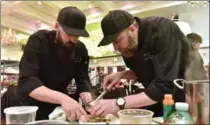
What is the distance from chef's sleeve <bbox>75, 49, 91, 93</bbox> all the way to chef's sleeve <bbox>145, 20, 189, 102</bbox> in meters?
0.57

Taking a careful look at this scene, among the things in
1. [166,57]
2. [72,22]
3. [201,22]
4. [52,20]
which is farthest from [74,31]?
[52,20]

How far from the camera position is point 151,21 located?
130 cm

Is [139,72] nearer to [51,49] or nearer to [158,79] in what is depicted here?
[158,79]

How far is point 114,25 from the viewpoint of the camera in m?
1.24

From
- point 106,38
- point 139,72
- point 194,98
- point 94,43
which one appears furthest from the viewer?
point 94,43

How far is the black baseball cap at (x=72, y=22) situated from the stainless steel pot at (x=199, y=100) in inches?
31.1

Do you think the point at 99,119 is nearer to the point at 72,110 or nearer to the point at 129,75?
the point at 72,110

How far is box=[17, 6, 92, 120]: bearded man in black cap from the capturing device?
1.22m

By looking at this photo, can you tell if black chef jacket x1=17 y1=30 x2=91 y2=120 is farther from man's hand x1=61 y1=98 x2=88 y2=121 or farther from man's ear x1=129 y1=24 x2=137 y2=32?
man's ear x1=129 y1=24 x2=137 y2=32

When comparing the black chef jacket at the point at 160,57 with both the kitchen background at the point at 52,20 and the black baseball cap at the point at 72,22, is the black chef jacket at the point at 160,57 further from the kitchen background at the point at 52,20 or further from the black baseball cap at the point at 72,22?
the kitchen background at the point at 52,20

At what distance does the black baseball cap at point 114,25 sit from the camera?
124 centimetres

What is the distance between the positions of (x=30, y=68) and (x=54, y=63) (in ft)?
0.71

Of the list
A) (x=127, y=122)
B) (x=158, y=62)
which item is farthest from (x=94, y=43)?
(x=127, y=122)

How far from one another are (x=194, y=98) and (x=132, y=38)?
0.66 metres
